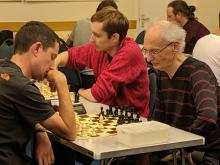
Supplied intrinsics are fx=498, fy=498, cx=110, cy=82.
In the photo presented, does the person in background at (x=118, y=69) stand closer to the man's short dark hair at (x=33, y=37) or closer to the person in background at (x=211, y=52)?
the man's short dark hair at (x=33, y=37)

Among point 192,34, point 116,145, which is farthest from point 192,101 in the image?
point 192,34

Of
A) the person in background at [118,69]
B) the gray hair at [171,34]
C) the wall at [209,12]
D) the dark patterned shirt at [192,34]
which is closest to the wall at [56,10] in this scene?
the wall at [209,12]

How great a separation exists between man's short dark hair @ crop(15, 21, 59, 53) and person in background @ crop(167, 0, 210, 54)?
4.49 m

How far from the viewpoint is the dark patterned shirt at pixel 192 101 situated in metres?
2.83

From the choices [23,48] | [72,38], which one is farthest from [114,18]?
[72,38]

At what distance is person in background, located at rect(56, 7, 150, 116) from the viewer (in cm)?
358

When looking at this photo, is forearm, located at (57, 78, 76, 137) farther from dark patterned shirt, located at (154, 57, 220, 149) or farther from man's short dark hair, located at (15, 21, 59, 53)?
dark patterned shirt, located at (154, 57, 220, 149)

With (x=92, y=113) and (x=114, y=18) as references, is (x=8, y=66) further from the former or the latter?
(x=114, y=18)

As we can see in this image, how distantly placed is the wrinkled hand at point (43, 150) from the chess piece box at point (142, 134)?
17.6 inches

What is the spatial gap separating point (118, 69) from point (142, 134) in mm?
1142

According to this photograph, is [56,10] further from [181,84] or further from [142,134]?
[142,134]

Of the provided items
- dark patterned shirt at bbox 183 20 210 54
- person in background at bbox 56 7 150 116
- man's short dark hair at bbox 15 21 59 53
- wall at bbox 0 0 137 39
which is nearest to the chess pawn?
person in background at bbox 56 7 150 116

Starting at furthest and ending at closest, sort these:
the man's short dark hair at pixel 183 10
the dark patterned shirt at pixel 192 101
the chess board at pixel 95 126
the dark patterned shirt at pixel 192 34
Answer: the man's short dark hair at pixel 183 10 < the dark patterned shirt at pixel 192 34 < the dark patterned shirt at pixel 192 101 < the chess board at pixel 95 126

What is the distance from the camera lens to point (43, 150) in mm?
2768
